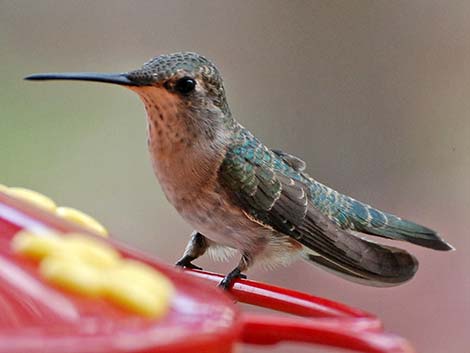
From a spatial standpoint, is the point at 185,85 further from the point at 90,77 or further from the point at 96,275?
the point at 96,275

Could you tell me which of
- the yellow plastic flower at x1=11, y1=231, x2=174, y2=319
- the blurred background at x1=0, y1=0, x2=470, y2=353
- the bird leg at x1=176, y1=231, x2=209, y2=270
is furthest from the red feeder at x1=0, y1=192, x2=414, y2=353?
the blurred background at x1=0, y1=0, x2=470, y2=353

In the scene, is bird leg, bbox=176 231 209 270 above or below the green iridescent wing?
below

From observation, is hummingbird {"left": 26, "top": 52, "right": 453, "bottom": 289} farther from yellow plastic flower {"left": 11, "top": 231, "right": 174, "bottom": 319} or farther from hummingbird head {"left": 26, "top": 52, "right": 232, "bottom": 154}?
yellow plastic flower {"left": 11, "top": 231, "right": 174, "bottom": 319}

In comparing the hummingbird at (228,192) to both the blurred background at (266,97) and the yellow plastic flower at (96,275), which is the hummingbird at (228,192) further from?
the blurred background at (266,97)

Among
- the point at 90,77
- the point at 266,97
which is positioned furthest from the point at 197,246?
the point at 266,97

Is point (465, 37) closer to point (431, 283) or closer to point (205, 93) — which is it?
point (431, 283)

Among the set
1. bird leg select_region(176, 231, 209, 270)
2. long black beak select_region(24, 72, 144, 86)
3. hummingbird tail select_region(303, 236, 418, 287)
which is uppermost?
long black beak select_region(24, 72, 144, 86)

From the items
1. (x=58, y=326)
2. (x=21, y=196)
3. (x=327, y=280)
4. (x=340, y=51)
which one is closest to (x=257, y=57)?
(x=340, y=51)

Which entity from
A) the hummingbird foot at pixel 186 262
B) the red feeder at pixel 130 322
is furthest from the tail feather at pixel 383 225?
the red feeder at pixel 130 322

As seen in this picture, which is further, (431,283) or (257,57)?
(257,57)
